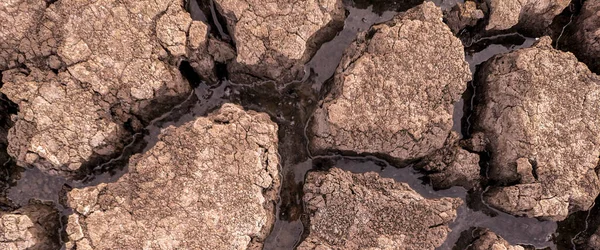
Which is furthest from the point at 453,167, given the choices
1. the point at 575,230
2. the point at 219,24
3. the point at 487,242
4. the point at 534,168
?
the point at 219,24

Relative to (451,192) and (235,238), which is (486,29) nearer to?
(451,192)

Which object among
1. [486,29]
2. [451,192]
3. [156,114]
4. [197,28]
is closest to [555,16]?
[486,29]

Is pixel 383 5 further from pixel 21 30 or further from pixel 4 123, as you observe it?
pixel 4 123

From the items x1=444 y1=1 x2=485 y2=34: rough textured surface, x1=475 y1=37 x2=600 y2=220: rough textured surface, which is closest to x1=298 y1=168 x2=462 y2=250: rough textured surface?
x1=475 y1=37 x2=600 y2=220: rough textured surface

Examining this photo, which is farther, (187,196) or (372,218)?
(372,218)

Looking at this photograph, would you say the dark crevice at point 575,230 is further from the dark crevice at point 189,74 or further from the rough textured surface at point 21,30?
the rough textured surface at point 21,30

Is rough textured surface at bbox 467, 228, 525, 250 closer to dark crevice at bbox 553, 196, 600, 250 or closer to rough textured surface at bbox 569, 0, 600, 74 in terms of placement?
dark crevice at bbox 553, 196, 600, 250

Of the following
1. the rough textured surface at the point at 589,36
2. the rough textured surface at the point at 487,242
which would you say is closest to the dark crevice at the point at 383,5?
the rough textured surface at the point at 589,36
